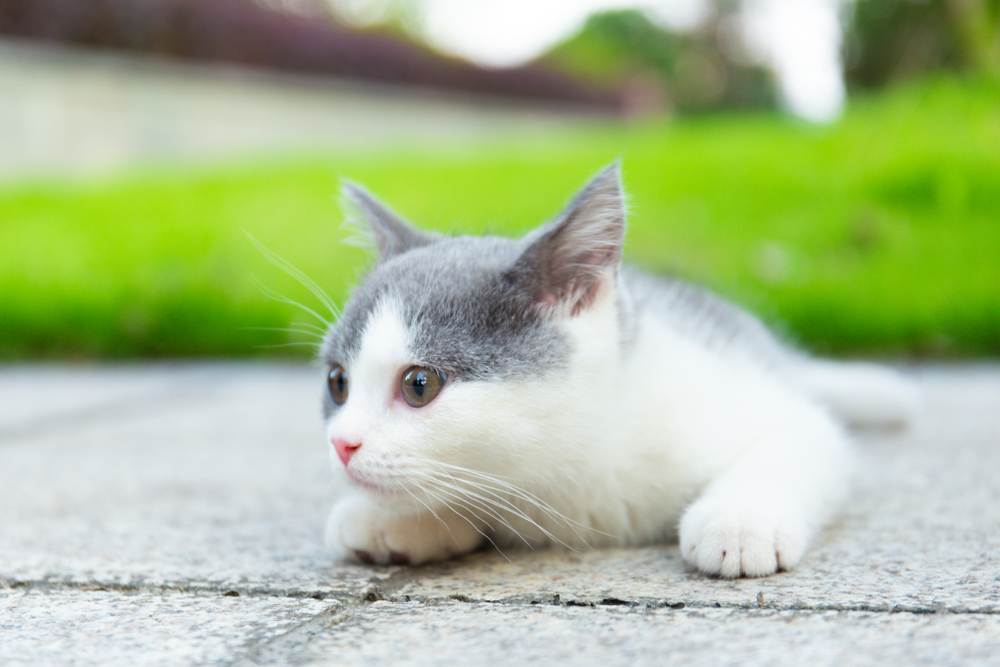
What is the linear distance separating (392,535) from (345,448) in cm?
21

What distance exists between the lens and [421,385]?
1.54 m

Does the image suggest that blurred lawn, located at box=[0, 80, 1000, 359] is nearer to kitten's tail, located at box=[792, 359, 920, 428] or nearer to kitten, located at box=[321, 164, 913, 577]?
kitten's tail, located at box=[792, 359, 920, 428]

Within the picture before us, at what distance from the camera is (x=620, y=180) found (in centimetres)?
167

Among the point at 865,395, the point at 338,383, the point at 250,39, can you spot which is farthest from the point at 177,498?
the point at 250,39

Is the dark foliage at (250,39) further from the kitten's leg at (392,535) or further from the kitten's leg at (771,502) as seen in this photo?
the kitten's leg at (771,502)

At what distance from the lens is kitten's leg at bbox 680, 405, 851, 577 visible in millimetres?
1462

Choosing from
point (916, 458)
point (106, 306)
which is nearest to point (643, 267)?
point (916, 458)

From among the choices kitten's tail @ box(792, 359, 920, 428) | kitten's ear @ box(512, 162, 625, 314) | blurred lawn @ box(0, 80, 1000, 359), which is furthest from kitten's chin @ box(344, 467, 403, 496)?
blurred lawn @ box(0, 80, 1000, 359)

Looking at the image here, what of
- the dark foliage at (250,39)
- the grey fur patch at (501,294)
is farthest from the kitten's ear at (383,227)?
the dark foliage at (250,39)

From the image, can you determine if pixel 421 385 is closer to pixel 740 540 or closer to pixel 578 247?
pixel 578 247

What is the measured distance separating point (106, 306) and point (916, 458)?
3.97m

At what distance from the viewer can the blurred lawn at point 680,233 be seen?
432cm

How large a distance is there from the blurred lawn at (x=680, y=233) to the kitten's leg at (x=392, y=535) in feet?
7.94

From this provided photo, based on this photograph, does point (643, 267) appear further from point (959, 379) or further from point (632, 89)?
point (632, 89)
